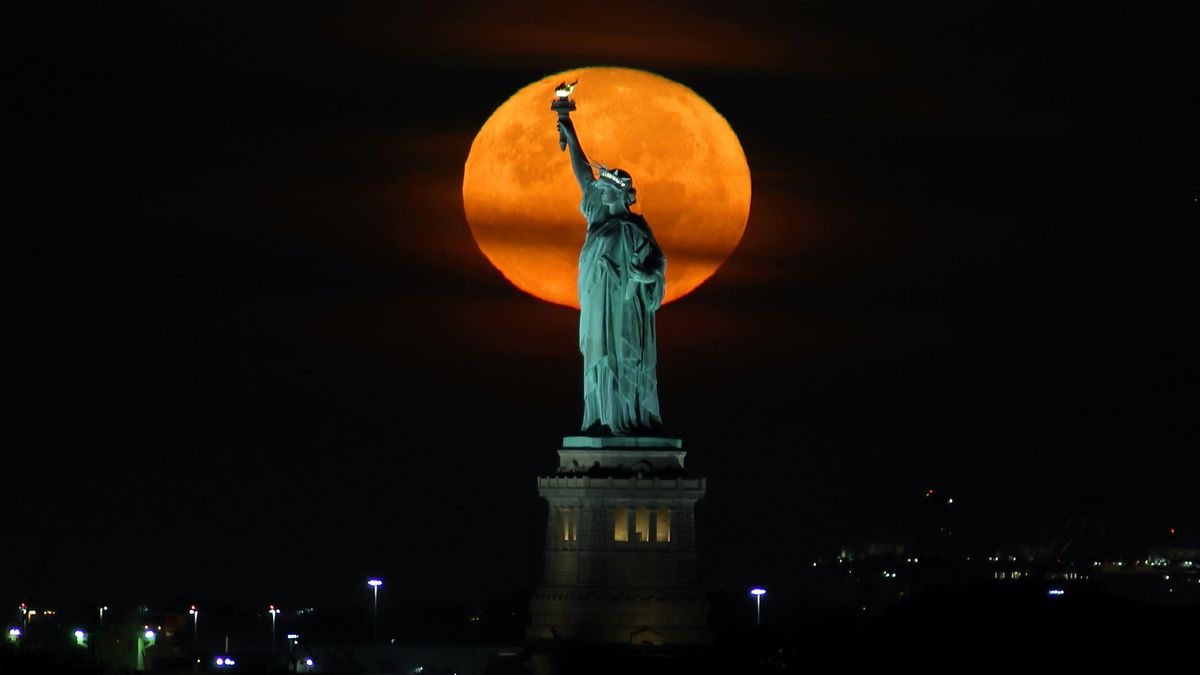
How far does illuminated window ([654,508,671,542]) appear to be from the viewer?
311 ft

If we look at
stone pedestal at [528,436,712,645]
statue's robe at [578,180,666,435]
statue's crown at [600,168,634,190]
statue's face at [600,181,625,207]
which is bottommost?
stone pedestal at [528,436,712,645]

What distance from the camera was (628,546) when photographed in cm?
9481

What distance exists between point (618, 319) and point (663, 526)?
5794 millimetres

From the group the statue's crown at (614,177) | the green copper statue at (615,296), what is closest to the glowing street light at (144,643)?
the green copper statue at (615,296)

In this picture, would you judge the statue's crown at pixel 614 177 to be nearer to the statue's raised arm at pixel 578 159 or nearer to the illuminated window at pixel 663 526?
the statue's raised arm at pixel 578 159

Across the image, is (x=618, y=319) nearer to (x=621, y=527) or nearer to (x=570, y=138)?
(x=570, y=138)

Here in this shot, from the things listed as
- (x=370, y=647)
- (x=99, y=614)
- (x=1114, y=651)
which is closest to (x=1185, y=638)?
(x=1114, y=651)

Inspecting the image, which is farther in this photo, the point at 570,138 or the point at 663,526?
the point at 570,138

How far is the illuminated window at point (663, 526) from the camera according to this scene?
311 feet

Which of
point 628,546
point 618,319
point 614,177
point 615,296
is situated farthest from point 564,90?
point 628,546

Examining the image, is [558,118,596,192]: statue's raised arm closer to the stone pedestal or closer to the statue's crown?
the statue's crown

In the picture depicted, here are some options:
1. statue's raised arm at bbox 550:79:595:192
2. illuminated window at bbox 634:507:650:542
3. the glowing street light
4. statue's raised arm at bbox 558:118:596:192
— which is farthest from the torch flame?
the glowing street light

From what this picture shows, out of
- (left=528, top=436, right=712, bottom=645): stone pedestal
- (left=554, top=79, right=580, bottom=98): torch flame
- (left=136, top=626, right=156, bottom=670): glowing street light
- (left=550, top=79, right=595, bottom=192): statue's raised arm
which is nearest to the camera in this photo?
(left=528, top=436, right=712, bottom=645): stone pedestal

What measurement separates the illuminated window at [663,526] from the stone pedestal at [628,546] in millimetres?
27
